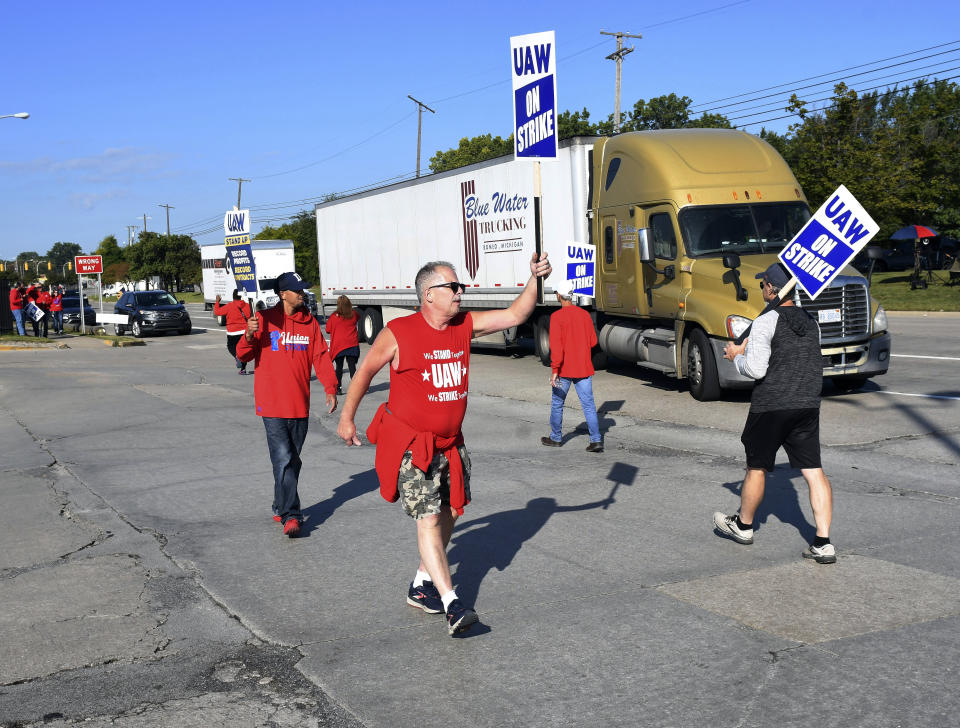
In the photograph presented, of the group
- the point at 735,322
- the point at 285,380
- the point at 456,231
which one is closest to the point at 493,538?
the point at 285,380

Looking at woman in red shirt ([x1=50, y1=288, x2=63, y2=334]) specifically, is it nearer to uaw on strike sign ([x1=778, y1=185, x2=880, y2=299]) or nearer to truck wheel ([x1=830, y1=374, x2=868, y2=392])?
truck wheel ([x1=830, y1=374, x2=868, y2=392])

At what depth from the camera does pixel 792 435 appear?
603cm

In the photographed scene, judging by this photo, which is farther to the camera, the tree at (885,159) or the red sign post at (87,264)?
the red sign post at (87,264)

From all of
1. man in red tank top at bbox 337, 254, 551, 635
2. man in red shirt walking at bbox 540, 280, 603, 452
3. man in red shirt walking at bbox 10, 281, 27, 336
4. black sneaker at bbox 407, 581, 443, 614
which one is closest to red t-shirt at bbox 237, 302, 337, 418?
man in red tank top at bbox 337, 254, 551, 635

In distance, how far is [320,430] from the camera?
40.9 ft

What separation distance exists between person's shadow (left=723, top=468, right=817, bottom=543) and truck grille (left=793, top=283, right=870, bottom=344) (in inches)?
174

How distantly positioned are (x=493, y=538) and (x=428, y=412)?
2.17 metres

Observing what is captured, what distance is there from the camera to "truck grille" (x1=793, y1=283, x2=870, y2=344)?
12695 mm

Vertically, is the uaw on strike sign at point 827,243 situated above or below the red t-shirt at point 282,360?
above

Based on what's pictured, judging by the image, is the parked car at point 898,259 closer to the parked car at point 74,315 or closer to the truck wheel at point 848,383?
the truck wheel at point 848,383

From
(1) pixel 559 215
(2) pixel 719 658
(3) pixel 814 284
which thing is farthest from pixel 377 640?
(1) pixel 559 215

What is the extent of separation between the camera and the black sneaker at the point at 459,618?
4730 millimetres

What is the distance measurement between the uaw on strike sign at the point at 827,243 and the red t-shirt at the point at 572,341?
426cm

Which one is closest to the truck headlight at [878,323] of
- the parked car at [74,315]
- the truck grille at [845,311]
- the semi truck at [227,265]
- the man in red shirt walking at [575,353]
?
the truck grille at [845,311]
